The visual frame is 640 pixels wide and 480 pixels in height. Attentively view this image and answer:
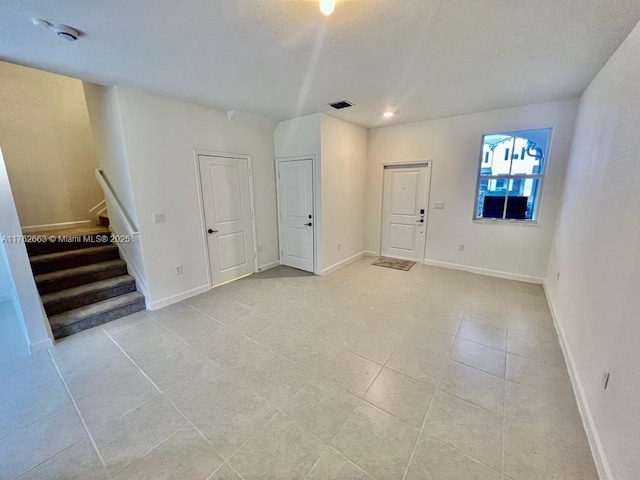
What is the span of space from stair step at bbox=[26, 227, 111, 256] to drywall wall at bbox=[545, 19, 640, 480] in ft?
17.7

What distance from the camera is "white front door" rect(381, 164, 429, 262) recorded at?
4773mm

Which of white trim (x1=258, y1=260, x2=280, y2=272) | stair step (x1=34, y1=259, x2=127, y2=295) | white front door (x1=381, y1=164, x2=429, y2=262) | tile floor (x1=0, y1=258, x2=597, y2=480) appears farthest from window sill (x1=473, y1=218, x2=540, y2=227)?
stair step (x1=34, y1=259, x2=127, y2=295)

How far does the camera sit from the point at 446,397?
1.90 meters

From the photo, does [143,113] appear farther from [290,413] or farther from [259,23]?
[290,413]

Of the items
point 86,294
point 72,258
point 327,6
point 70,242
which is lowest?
point 86,294

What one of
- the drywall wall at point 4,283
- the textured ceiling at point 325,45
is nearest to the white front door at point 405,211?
the textured ceiling at point 325,45

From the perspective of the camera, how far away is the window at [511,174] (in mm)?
3742

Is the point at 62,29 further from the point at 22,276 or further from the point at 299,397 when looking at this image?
the point at 299,397

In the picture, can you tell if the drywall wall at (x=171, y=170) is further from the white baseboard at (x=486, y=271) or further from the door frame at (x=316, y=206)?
the white baseboard at (x=486, y=271)

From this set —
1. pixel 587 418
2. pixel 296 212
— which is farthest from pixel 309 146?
pixel 587 418

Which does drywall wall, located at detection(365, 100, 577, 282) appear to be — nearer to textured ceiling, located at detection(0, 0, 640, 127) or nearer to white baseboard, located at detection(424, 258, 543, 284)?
white baseboard, located at detection(424, 258, 543, 284)

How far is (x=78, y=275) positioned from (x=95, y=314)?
69 centimetres

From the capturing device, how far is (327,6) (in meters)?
1.52

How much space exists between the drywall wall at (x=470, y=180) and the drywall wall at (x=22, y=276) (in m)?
4.94
